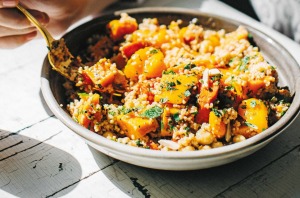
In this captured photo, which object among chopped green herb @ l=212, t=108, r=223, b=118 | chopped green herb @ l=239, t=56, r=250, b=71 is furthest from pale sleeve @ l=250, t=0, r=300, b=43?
chopped green herb @ l=212, t=108, r=223, b=118

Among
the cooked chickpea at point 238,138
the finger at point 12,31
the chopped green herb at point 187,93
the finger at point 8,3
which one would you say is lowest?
the cooked chickpea at point 238,138

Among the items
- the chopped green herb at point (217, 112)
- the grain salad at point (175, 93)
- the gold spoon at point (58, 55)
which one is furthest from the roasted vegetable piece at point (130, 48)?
the chopped green herb at point (217, 112)

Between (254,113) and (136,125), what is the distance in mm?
291

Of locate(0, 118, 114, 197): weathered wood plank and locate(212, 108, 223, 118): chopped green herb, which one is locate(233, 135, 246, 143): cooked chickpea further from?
locate(0, 118, 114, 197): weathered wood plank

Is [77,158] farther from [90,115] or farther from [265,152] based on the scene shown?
[265,152]

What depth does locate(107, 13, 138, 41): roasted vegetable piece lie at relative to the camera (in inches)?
49.3

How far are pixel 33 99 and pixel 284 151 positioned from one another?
0.75m

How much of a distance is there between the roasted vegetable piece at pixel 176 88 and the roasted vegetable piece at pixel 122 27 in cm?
34

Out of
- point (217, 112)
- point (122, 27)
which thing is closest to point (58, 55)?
point (122, 27)

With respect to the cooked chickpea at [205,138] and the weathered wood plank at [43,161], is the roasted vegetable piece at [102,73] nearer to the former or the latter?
the weathered wood plank at [43,161]

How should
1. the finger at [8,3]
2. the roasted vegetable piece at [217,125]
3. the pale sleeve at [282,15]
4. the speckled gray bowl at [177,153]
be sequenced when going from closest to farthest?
the speckled gray bowl at [177,153], the roasted vegetable piece at [217,125], the finger at [8,3], the pale sleeve at [282,15]

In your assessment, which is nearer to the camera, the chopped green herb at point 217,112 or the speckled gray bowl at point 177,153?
the speckled gray bowl at point 177,153

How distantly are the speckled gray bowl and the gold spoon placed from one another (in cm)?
2

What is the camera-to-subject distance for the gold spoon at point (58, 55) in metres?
1.08
